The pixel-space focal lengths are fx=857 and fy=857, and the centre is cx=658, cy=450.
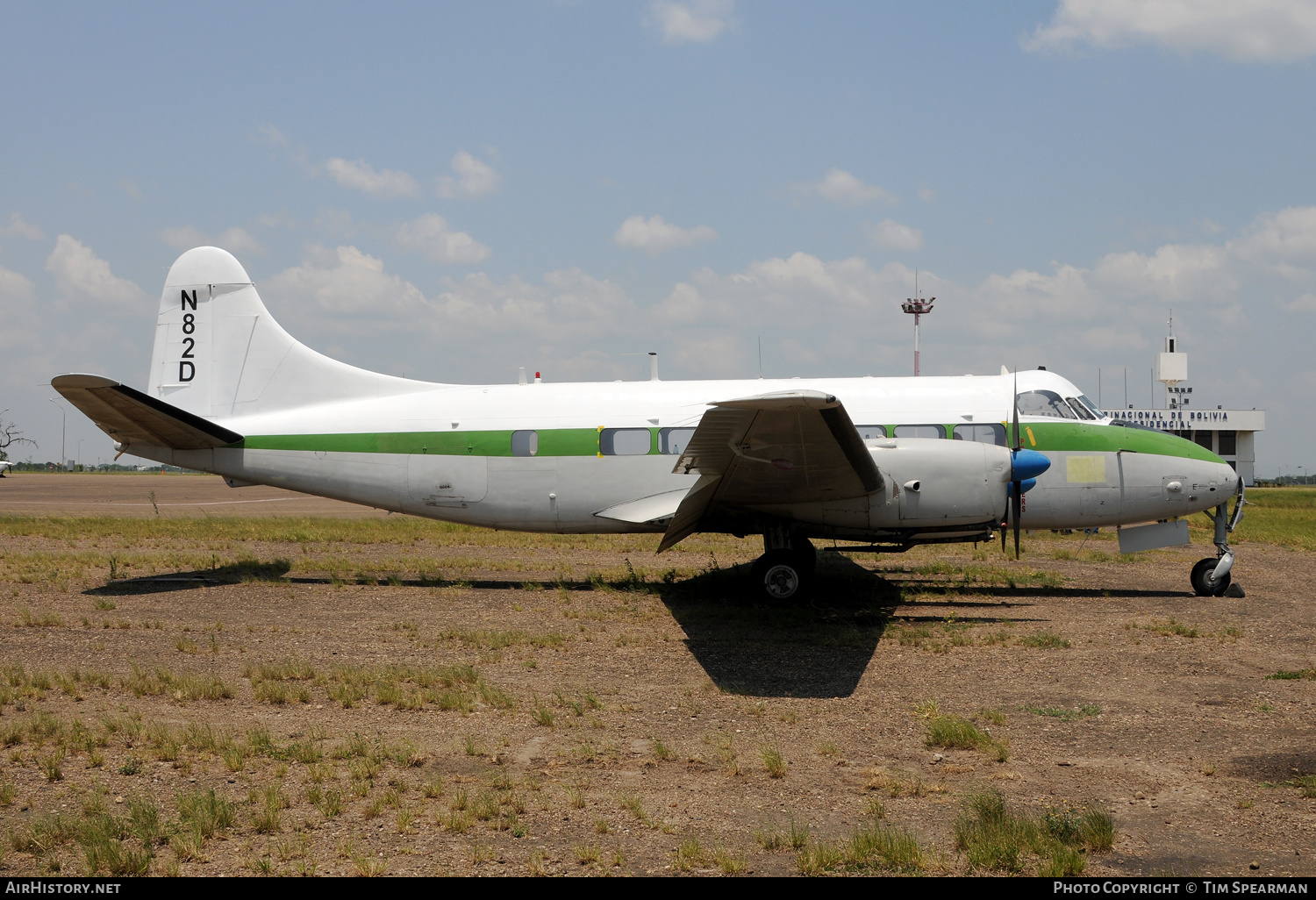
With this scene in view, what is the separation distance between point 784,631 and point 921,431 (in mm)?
4085

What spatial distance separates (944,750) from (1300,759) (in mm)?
2328

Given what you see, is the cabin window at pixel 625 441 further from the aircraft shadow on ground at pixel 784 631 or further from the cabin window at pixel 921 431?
the cabin window at pixel 921 431

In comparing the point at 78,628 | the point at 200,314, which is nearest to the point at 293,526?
the point at 200,314

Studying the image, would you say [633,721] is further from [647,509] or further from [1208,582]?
[1208,582]

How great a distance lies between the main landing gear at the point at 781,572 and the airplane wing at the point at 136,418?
827cm

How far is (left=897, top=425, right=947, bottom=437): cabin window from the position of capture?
41.1 ft

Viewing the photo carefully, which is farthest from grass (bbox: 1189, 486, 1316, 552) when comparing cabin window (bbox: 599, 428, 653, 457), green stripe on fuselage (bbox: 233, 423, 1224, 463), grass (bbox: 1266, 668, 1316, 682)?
cabin window (bbox: 599, 428, 653, 457)

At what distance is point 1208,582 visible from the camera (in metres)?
12.3

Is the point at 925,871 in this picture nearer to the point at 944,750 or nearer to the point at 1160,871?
the point at 1160,871

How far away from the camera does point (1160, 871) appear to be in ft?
13.8

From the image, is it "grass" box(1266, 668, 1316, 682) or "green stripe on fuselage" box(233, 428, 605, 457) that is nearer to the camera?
"grass" box(1266, 668, 1316, 682)

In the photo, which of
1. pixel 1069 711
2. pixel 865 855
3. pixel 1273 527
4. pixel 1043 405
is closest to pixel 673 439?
pixel 1043 405

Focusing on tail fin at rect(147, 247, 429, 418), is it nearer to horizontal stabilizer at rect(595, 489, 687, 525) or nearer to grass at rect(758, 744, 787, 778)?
horizontal stabilizer at rect(595, 489, 687, 525)

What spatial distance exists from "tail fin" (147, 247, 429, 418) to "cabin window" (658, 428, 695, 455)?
13.6ft
